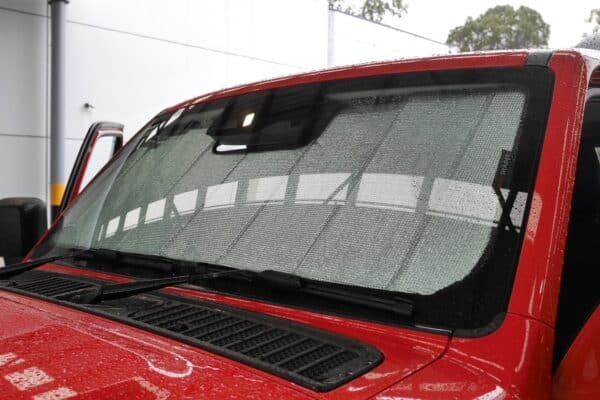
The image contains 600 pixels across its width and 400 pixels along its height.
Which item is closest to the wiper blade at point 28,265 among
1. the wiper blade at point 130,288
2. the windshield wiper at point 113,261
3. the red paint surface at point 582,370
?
the windshield wiper at point 113,261

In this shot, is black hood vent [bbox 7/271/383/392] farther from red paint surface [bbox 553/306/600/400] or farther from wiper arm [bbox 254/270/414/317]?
red paint surface [bbox 553/306/600/400]

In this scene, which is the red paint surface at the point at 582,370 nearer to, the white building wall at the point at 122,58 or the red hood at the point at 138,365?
the red hood at the point at 138,365

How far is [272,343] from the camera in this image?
4.42 feet

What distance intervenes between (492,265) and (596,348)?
27 centimetres

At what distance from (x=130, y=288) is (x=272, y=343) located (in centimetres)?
51

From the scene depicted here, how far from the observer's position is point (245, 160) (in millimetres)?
2039

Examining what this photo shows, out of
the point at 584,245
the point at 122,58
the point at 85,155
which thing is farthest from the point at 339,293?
the point at 122,58

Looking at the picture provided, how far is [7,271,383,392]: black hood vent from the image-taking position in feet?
3.95

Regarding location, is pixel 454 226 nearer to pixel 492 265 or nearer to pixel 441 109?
pixel 492 265

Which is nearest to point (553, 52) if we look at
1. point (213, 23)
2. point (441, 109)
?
Answer: point (441, 109)

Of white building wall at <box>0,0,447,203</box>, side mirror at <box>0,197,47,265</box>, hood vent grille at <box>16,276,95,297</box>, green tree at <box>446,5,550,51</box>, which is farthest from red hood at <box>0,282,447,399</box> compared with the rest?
green tree at <box>446,5,550,51</box>

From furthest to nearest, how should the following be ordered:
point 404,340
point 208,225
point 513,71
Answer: point 208,225, point 513,71, point 404,340

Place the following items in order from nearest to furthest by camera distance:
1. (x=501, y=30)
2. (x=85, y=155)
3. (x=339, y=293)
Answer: (x=339, y=293)
(x=85, y=155)
(x=501, y=30)

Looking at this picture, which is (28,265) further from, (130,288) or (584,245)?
(584,245)
